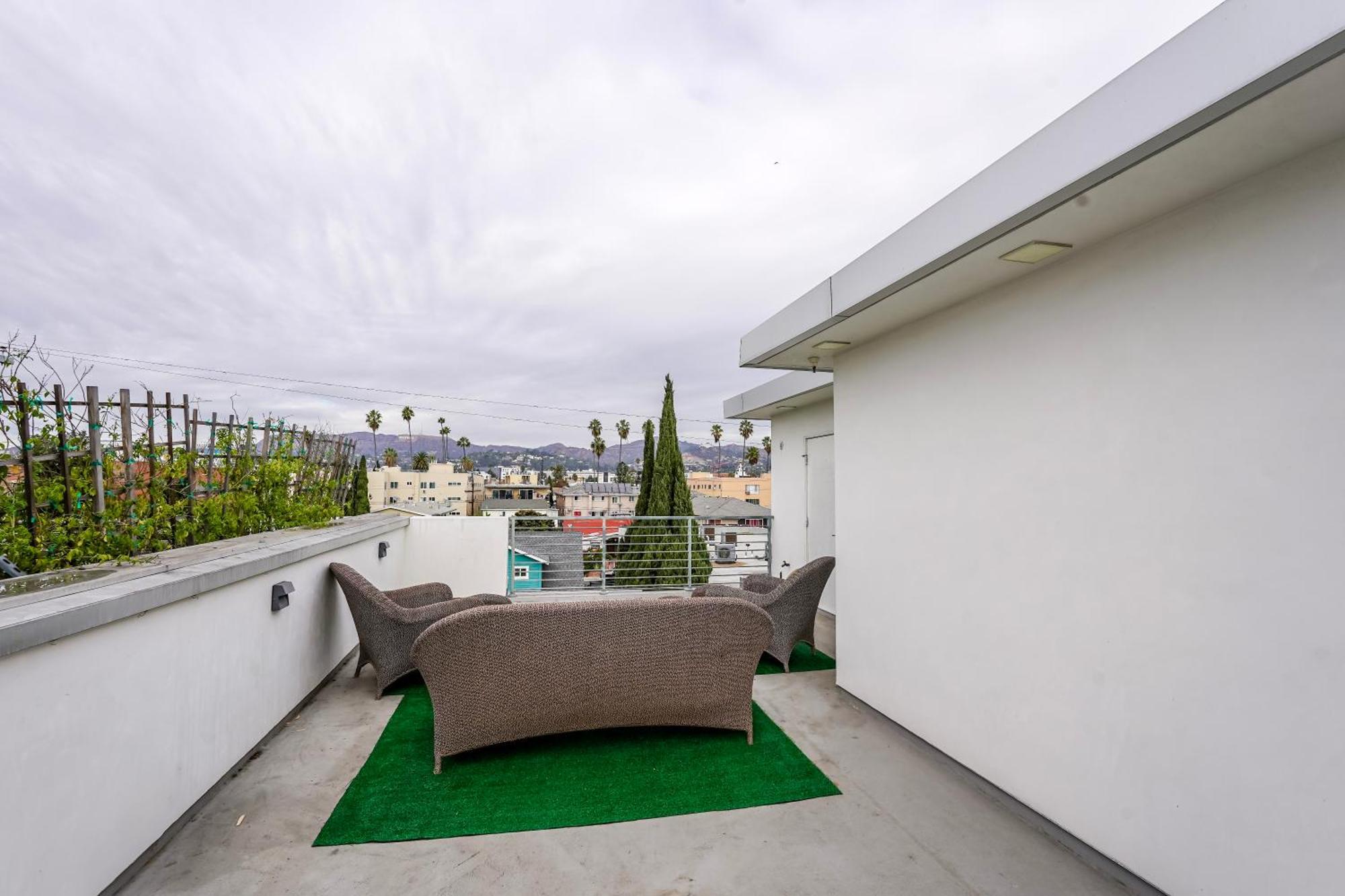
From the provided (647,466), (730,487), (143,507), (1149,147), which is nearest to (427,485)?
(730,487)

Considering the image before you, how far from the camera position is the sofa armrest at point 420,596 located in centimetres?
475

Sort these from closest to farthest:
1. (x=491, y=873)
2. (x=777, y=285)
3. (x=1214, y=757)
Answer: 1. (x=1214, y=757)
2. (x=491, y=873)
3. (x=777, y=285)

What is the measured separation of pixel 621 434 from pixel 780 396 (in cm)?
4810

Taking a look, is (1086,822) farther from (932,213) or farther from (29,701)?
(29,701)

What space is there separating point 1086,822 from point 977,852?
0.45 meters

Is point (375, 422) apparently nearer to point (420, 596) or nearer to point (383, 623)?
point (420, 596)

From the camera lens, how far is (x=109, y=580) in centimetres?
233

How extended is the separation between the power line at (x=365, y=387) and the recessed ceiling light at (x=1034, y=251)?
173 inches

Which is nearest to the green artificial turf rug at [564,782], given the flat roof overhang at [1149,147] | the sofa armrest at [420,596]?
the sofa armrest at [420,596]

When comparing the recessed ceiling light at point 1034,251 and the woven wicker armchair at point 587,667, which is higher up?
the recessed ceiling light at point 1034,251

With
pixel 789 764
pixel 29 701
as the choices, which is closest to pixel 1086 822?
pixel 789 764

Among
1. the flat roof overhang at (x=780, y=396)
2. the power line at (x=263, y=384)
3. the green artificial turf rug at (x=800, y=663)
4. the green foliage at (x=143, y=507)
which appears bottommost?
the green artificial turf rug at (x=800, y=663)

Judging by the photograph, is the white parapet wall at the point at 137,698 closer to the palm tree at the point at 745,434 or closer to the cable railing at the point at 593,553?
the cable railing at the point at 593,553

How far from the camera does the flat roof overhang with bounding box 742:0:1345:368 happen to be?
4.63 ft
